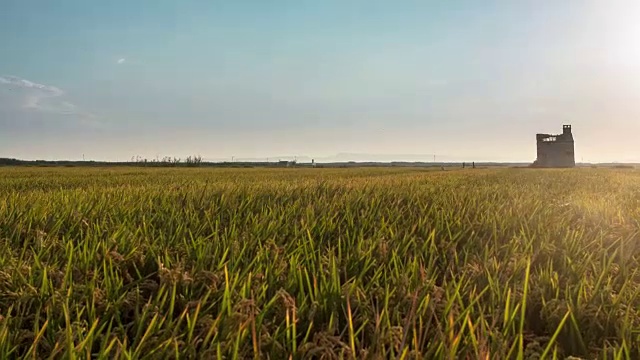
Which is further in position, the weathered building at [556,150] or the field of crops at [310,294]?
the weathered building at [556,150]

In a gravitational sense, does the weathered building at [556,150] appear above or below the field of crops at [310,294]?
above

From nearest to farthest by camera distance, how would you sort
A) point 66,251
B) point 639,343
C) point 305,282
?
point 639,343, point 305,282, point 66,251

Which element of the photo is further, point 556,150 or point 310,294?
point 556,150

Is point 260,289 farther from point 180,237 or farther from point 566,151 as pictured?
point 566,151

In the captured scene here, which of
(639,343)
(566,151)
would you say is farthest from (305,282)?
(566,151)

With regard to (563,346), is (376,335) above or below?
above

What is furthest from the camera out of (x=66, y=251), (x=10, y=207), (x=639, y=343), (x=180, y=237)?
(x=10, y=207)

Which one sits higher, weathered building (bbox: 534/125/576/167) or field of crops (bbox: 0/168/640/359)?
weathered building (bbox: 534/125/576/167)

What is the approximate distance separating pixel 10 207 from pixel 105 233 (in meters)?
1.38

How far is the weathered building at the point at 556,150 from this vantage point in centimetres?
6506

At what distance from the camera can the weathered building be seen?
65.1 metres

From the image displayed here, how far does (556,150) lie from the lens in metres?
66.1

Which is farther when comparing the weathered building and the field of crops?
the weathered building

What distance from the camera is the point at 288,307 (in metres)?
1.29
